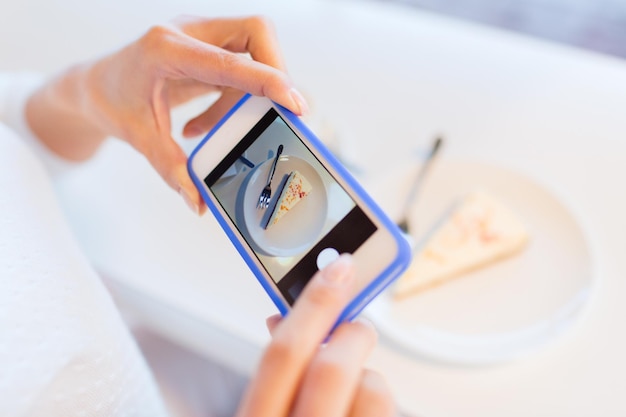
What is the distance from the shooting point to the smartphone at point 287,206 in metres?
0.30

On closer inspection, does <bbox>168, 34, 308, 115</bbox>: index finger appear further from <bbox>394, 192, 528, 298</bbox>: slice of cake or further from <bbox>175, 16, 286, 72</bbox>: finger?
<bbox>394, 192, 528, 298</bbox>: slice of cake

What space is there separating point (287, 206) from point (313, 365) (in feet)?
0.38

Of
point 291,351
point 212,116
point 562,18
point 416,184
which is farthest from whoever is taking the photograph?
point 562,18

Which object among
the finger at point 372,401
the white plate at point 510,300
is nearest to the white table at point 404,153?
the white plate at point 510,300

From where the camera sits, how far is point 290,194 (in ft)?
1.11

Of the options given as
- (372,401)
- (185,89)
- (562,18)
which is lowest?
(562,18)

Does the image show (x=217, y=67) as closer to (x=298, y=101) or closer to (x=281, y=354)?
(x=298, y=101)

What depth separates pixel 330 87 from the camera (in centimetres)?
65

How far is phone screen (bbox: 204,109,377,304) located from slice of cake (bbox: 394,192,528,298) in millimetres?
194

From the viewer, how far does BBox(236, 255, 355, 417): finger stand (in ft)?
0.80

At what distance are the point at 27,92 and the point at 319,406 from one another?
1.54 feet

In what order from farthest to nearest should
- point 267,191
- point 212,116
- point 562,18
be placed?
point 562,18
point 212,116
point 267,191

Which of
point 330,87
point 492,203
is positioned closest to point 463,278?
point 492,203

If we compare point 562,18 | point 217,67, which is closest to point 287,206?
point 217,67
